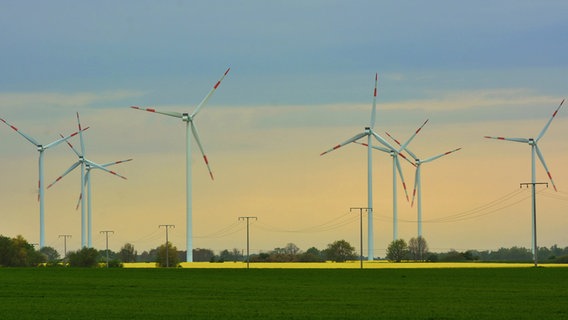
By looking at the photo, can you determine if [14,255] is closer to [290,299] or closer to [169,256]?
[169,256]

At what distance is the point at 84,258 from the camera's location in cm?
16212

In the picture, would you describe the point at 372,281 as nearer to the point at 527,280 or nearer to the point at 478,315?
the point at 527,280

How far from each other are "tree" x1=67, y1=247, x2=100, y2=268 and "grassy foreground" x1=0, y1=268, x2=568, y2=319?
6931 centimetres

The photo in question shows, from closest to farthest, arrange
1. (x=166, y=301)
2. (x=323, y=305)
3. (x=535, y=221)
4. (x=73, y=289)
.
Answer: (x=323, y=305)
(x=166, y=301)
(x=73, y=289)
(x=535, y=221)

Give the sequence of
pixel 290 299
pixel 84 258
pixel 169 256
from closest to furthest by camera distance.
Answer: pixel 290 299 < pixel 84 258 < pixel 169 256

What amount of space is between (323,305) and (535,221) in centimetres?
7419

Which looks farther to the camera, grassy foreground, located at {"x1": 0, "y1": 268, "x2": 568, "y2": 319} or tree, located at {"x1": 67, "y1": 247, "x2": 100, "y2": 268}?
tree, located at {"x1": 67, "y1": 247, "x2": 100, "y2": 268}

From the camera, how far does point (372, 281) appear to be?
92562mm

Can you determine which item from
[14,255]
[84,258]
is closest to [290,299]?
[84,258]

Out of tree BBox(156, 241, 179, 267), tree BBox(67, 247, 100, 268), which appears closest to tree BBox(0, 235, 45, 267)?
tree BBox(67, 247, 100, 268)

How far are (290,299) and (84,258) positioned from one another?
101654 millimetres

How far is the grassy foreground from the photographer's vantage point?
171 feet

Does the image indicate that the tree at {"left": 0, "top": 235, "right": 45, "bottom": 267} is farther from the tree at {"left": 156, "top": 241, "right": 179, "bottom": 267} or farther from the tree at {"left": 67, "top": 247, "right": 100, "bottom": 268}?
the tree at {"left": 156, "top": 241, "right": 179, "bottom": 267}

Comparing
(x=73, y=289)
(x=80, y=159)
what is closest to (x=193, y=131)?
(x=80, y=159)
